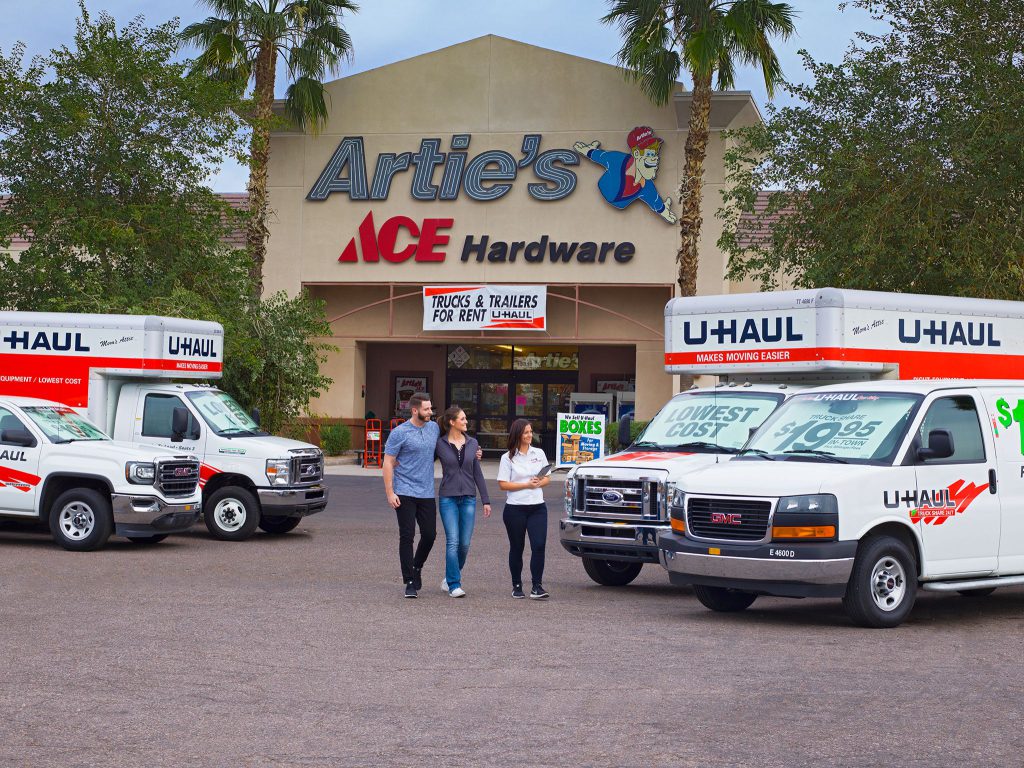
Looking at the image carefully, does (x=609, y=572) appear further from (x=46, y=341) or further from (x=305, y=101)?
(x=305, y=101)

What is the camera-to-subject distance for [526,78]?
39281mm

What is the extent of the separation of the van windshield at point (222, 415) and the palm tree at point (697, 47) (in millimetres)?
15464

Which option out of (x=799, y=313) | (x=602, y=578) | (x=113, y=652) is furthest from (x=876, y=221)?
(x=113, y=652)

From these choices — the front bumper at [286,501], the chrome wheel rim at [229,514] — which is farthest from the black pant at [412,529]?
the chrome wheel rim at [229,514]

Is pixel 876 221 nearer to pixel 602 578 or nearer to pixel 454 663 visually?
pixel 602 578

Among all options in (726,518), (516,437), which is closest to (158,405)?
(516,437)

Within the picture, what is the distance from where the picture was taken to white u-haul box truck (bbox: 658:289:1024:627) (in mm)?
11016

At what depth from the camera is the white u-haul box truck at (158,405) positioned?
62.0 feet

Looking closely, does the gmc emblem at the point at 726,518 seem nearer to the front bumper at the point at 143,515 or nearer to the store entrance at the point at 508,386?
the front bumper at the point at 143,515

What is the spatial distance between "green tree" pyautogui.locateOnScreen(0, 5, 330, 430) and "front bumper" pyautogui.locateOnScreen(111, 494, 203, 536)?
33.2ft

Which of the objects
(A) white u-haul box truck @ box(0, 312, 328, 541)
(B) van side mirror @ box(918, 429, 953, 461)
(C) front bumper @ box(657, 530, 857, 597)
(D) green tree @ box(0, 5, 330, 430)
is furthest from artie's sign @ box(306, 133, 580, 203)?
(C) front bumper @ box(657, 530, 857, 597)

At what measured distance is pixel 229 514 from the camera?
62.1 ft

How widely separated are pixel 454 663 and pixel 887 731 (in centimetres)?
304

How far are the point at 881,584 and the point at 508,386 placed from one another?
32.1 m
